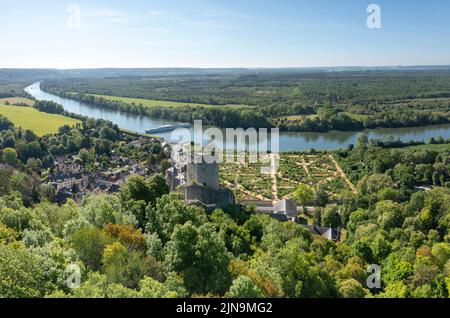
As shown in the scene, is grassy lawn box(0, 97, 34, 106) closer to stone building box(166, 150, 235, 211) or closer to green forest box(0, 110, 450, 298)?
green forest box(0, 110, 450, 298)

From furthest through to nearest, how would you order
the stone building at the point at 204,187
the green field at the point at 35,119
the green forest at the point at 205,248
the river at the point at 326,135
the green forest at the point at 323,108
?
the green forest at the point at 323,108 → the green field at the point at 35,119 → the river at the point at 326,135 → the stone building at the point at 204,187 → the green forest at the point at 205,248

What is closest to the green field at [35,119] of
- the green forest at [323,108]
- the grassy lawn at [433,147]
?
the green forest at [323,108]

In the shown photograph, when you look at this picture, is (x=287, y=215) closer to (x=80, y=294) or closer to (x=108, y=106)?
(x=80, y=294)

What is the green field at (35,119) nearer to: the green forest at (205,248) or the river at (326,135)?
the river at (326,135)

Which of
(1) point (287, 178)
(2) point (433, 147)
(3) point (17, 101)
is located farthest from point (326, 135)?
(3) point (17, 101)

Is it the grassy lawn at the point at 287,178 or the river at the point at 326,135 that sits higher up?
the river at the point at 326,135

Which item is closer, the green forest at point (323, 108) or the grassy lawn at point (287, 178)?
the grassy lawn at point (287, 178)

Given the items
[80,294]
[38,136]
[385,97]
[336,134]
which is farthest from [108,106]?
[80,294]

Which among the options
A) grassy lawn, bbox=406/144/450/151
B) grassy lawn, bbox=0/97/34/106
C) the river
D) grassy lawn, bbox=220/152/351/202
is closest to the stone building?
grassy lawn, bbox=220/152/351/202

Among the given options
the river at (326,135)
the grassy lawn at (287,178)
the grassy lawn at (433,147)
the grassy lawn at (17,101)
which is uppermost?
the grassy lawn at (17,101)
